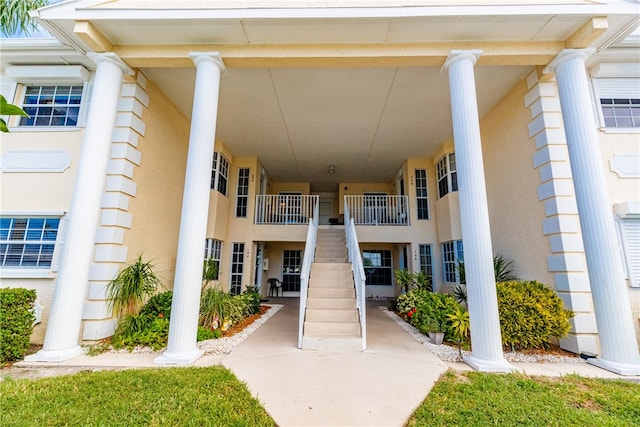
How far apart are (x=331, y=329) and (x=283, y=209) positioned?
20.2ft

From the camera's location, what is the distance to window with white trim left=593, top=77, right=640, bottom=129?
546 cm

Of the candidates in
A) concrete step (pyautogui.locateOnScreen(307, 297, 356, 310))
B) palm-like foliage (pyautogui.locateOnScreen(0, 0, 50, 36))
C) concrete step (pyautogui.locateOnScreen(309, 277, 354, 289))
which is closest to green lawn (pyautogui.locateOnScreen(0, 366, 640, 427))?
concrete step (pyautogui.locateOnScreen(307, 297, 356, 310))

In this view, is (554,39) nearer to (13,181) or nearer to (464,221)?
(464,221)

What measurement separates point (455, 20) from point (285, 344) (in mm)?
5789

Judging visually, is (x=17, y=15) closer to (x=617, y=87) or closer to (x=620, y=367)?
(x=620, y=367)

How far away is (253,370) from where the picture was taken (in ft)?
12.0

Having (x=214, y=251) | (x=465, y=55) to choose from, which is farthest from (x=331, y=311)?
(x=214, y=251)

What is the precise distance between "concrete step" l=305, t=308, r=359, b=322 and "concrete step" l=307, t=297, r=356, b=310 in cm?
20

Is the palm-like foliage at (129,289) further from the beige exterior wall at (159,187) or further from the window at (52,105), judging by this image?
the window at (52,105)

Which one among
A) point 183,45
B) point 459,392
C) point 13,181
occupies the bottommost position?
point 459,392

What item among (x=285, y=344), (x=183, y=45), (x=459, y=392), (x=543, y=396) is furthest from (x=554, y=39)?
(x=285, y=344)

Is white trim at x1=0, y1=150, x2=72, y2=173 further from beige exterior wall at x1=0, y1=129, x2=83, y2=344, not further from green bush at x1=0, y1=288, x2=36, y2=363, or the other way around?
green bush at x1=0, y1=288, x2=36, y2=363

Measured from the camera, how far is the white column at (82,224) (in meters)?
4.03

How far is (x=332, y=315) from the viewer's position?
5180mm
